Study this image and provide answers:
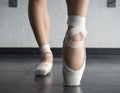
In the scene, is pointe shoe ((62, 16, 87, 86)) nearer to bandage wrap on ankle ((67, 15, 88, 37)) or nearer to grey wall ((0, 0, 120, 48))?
bandage wrap on ankle ((67, 15, 88, 37))

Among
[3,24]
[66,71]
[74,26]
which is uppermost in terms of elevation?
[74,26]

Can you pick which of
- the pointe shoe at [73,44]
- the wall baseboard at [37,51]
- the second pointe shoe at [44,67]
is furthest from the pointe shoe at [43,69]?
the wall baseboard at [37,51]

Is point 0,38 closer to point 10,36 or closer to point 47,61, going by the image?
point 10,36

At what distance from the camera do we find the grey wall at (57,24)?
290cm

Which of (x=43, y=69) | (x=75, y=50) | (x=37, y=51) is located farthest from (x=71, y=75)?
(x=37, y=51)

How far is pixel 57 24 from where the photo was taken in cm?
291

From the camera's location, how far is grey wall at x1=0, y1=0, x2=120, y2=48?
9.52ft

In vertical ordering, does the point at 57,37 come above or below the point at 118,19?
below

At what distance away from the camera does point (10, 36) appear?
2916 millimetres

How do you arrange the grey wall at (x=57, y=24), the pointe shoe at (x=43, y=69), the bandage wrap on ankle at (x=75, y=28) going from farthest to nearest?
1. the grey wall at (x=57, y=24)
2. the pointe shoe at (x=43, y=69)
3. the bandage wrap on ankle at (x=75, y=28)

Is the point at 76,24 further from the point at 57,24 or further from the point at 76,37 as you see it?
the point at 57,24

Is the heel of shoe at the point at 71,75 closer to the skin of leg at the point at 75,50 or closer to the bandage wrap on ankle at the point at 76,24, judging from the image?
the skin of leg at the point at 75,50

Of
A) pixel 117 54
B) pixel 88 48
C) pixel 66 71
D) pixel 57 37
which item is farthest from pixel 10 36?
pixel 66 71

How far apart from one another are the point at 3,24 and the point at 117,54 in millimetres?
1188
